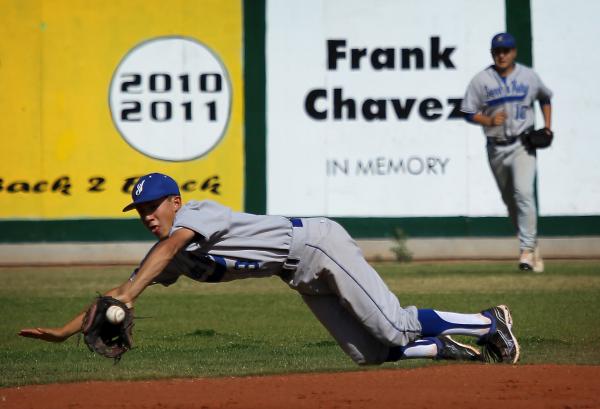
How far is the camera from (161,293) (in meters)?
11.9

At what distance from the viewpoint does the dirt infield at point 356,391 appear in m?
6.24

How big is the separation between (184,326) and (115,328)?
3.88 m

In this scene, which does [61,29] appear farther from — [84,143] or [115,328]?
[115,328]

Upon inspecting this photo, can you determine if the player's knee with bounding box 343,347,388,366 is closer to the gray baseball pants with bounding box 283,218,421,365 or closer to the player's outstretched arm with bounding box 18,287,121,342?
the gray baseball pants with bounding box 283,218,421,365

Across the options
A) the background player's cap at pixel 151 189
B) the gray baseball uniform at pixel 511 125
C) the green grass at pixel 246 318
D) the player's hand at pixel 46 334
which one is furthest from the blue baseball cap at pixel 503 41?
the player's hand at pixel 46 334

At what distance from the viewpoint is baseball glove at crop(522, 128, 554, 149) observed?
38.2 feet

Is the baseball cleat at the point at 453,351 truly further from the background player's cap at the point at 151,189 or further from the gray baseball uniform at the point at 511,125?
the gray baseball uniform at the point at 511,125

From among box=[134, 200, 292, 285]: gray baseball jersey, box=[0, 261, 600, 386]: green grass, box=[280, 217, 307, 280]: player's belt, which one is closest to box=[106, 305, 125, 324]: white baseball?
box=[134, 200, 292, 285]: gray baseball jersey

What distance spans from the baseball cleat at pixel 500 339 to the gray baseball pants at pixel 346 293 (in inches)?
22.1

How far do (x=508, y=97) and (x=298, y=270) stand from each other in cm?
615

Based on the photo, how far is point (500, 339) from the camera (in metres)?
7.05

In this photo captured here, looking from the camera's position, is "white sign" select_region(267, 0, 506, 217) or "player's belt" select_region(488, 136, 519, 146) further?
"white sign" select_region(267, 0, 506, 217)

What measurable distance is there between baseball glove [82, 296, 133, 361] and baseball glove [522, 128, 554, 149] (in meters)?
6.60

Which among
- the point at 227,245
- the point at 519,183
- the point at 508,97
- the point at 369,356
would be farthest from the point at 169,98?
the point at 227,245
